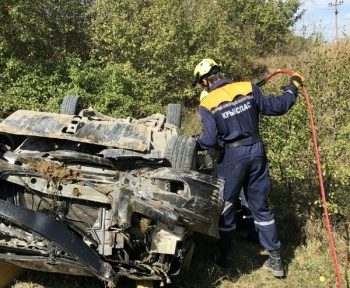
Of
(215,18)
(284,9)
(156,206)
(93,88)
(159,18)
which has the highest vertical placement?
(284,9)

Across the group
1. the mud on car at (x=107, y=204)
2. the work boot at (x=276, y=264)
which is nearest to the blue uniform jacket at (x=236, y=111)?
the mud on car at (x=107, y=204)

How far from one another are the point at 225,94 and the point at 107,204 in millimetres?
1453

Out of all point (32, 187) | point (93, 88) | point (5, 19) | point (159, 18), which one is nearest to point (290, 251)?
point (32, 187)

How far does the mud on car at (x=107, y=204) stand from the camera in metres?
2.83

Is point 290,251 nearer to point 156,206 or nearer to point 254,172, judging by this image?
point 254,172

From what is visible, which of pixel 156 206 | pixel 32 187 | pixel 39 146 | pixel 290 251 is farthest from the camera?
pixel 290 251

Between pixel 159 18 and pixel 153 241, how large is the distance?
790cm

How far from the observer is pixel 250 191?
3.79 meters

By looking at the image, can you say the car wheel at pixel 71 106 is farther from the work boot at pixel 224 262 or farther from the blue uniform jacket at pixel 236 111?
the work boot at pixel 224 262

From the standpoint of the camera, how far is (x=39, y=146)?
3.93 meters

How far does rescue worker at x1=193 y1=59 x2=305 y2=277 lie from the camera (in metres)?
3.58

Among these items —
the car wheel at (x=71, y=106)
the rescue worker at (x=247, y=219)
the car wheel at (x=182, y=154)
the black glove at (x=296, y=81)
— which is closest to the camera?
the car wheel at (x=182, y=154)

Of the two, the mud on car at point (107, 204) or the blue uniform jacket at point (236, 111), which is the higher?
the blue uniform jacket at point (236, 111)

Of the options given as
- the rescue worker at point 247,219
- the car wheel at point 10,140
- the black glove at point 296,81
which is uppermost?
the black glove at point 296,81
